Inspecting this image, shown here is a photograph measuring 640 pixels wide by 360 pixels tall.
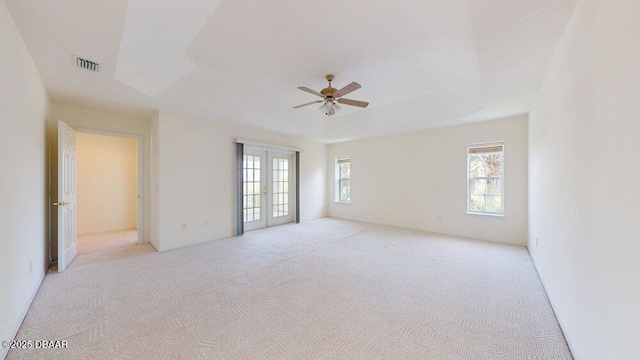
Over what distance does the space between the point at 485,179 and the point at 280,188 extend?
4.80 metres

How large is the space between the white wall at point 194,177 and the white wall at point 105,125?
471mm

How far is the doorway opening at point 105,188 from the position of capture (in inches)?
213

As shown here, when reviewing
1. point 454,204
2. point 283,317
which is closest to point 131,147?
point 283,317

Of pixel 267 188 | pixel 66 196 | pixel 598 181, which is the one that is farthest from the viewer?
pixel 267 188

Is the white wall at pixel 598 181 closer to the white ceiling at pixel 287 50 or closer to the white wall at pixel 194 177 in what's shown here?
the white ceiling at pixel 287 50

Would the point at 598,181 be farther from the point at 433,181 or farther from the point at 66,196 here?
the point at 66,196

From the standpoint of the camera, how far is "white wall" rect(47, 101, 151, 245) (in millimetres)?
3729

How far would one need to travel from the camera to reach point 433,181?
5.62m

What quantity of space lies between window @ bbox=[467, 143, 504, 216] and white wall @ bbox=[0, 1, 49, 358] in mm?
6485

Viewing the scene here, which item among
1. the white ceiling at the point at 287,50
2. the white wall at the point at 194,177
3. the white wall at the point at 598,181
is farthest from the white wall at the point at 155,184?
the white wall at the point at 598,181

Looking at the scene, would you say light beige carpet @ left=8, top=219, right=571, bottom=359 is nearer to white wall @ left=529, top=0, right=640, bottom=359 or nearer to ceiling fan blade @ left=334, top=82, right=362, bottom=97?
white wall @ left=529, top=0, right=640, bottom=359

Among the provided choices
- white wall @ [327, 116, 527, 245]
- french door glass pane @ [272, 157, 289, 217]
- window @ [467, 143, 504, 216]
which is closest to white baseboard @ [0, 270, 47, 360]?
french door glass pane @ [272, 157, 289, 217]

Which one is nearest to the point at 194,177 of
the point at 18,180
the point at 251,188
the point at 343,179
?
the point at 251,188

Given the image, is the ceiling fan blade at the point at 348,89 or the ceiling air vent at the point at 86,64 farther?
the ceiling fan blade at the point at 348,89
